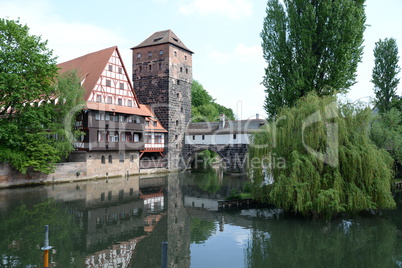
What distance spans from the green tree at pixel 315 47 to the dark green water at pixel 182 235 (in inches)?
330

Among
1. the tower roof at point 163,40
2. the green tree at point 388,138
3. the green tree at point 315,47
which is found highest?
the tower roof at point 163,40

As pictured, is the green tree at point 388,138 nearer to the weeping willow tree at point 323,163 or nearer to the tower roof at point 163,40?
the weeping willow tree at point 323,163

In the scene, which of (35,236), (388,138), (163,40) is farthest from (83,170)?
(388,138)

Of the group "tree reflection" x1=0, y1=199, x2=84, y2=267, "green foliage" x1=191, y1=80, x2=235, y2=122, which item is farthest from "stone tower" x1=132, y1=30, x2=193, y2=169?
"tree reflection" x1=0, y1=199, x2=84, y2=267

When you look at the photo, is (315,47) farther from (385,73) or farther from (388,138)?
(385,73)

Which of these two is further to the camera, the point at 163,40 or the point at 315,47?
the point at 163,40

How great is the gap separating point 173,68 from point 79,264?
31.7 meters

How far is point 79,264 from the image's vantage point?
973 cm

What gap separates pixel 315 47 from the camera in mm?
20344

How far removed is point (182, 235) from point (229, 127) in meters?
25.4

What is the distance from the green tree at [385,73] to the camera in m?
35.0

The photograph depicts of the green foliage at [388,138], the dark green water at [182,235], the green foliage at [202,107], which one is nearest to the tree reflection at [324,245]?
the dark green water at [182,235]

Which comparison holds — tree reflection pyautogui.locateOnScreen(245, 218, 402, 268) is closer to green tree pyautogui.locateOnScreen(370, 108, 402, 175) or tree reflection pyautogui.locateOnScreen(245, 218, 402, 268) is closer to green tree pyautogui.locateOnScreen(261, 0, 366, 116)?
green tree pyautogui.locateOnScreen(261, 0, 366, 116)

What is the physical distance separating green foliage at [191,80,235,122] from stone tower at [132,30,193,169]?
8059 millimetres
